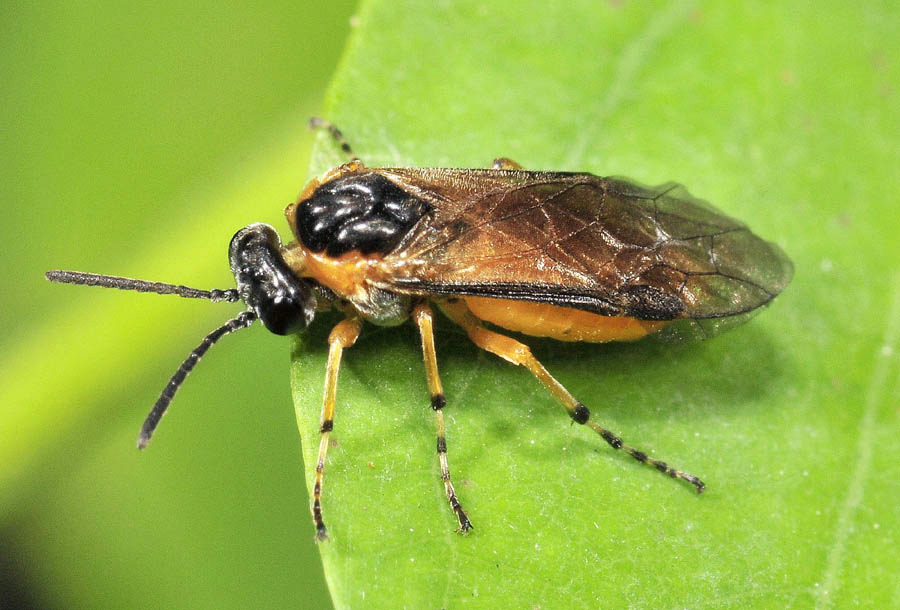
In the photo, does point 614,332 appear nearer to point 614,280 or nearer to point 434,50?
point 614,280

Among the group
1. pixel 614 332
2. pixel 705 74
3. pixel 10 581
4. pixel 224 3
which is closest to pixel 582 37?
pixel 705 74

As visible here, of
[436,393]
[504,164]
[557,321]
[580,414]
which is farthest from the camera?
[504,164]

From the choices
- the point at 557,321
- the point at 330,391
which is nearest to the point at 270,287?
the point at 330,391

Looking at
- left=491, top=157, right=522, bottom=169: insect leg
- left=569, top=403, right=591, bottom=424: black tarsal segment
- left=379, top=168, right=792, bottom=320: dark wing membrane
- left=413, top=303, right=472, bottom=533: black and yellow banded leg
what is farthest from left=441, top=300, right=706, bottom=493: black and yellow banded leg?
left=491, top=157, right=522, bottom=169: insect leg

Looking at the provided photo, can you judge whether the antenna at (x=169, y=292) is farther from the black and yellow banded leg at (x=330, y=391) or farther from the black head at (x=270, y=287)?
the black and yellow banded leg at (x=330, y=391)

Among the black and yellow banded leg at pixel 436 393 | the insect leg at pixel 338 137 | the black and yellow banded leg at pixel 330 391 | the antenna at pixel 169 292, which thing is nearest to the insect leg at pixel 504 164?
the insect leg at pixel 338 137

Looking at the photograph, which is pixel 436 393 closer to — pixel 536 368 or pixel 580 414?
pixel 536 368

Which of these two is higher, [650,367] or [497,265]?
[497,265]
